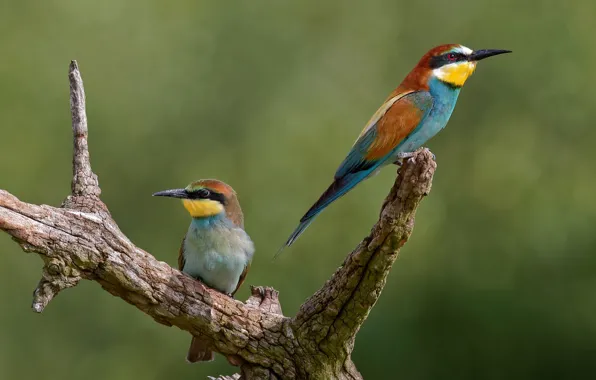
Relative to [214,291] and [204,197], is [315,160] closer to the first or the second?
[204,197]

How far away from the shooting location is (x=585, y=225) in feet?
22.5

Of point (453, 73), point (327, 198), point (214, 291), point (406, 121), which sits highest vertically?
point (453, 73)

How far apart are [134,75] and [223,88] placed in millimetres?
734

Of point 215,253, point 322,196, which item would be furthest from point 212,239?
point 322,196

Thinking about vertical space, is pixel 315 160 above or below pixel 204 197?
above

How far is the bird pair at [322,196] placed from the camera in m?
3.82

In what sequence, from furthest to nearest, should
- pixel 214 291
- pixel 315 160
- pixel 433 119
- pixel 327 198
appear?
pixel 315 160, pixel 433 119, pixel 327 198, pixel 214 291

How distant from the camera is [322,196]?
3.79 meters

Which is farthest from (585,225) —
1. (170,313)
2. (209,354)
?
(170,313)

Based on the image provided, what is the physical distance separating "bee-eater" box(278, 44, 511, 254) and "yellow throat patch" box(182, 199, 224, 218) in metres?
0.30

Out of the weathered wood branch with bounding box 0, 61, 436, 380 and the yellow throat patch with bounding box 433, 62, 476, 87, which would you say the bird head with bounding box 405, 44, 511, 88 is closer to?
the yellow throat patch with bounding box 433, 62, 476, 87

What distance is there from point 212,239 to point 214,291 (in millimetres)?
287

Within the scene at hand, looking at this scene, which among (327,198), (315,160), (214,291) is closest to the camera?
(214,291)

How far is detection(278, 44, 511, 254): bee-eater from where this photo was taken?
3.83 metres
